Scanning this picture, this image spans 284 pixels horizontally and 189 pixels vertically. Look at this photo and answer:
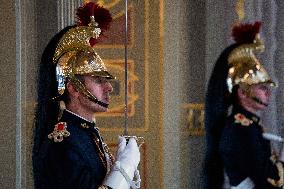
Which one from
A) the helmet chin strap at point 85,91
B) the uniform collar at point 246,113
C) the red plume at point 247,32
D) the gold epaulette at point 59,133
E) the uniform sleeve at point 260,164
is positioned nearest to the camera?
the gold epaulette at point 59,133

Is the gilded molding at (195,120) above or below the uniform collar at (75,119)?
below

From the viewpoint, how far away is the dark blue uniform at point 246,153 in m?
3.03

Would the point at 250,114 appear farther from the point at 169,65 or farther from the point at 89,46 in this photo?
the point at 169,65

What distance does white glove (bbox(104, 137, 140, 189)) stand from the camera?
277 cm

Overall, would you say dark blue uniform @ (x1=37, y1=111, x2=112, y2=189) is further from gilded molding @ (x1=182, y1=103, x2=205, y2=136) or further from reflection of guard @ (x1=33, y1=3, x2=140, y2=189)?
gilded molding @ (x1=182, y1=103, x2=205, y2=136)

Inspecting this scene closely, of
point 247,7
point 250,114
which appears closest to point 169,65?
point 247,7

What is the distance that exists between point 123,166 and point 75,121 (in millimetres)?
299

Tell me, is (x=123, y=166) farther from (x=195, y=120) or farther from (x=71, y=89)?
(x=195, y=120)

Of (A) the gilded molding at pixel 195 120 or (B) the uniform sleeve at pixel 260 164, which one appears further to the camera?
(A) the gilded molding at pixel 195 120

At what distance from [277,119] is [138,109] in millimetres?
1022

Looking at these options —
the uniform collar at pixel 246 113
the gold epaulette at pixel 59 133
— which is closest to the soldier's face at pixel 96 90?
the gold epaulette at pixel 59 133

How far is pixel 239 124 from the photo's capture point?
3.10 meters

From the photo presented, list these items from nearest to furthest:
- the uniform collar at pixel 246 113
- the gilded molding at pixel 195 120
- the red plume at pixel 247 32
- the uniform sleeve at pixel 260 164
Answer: the uniform sleeve at pixel 260 164, the uniform collar at pixel 246 113, the red plume at pixel 247 32, the gilded molding at pixel 195 120

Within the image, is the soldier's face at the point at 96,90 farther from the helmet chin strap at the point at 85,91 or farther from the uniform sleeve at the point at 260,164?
the uniform sleeve at the point at 260,164
